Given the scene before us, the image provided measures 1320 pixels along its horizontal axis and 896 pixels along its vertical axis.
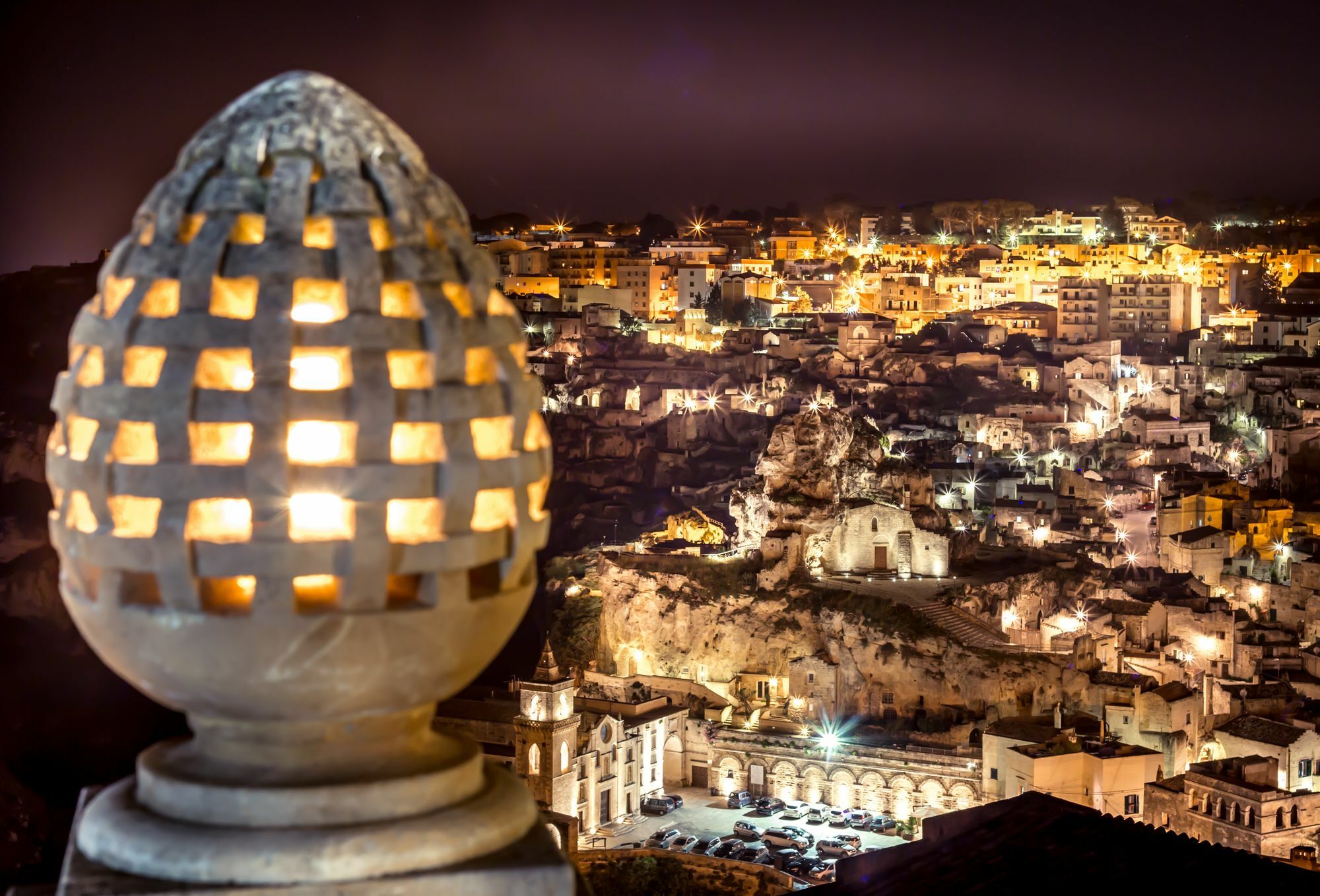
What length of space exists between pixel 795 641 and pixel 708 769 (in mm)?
3281

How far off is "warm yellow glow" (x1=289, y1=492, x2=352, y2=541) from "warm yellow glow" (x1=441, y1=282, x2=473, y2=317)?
1.58 ft

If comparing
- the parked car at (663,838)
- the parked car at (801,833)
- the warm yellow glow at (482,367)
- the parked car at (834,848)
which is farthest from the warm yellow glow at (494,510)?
the parked car at (801,833)

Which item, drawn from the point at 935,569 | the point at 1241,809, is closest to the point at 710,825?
the point at 935,569

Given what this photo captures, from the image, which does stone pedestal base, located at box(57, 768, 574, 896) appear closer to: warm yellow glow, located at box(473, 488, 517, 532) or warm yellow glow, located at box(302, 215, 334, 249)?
warm yellow glow, located at box(473, 488, 517, 532)

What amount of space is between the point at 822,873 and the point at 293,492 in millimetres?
23322

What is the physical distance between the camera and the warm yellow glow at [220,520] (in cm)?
327

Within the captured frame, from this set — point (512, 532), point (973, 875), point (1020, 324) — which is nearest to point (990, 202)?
point (1020, 324)

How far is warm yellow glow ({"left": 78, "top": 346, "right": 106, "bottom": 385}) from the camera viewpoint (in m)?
3.40

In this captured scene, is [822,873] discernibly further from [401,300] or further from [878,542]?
[401,300]

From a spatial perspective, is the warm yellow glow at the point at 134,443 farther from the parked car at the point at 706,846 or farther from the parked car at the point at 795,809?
the parked car at the point at 795,809

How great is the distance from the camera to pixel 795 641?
33719 millimetres

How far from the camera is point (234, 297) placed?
132 inches

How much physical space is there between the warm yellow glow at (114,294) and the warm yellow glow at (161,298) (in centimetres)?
6

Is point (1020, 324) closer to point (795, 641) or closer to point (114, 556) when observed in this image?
point (795, 641)
